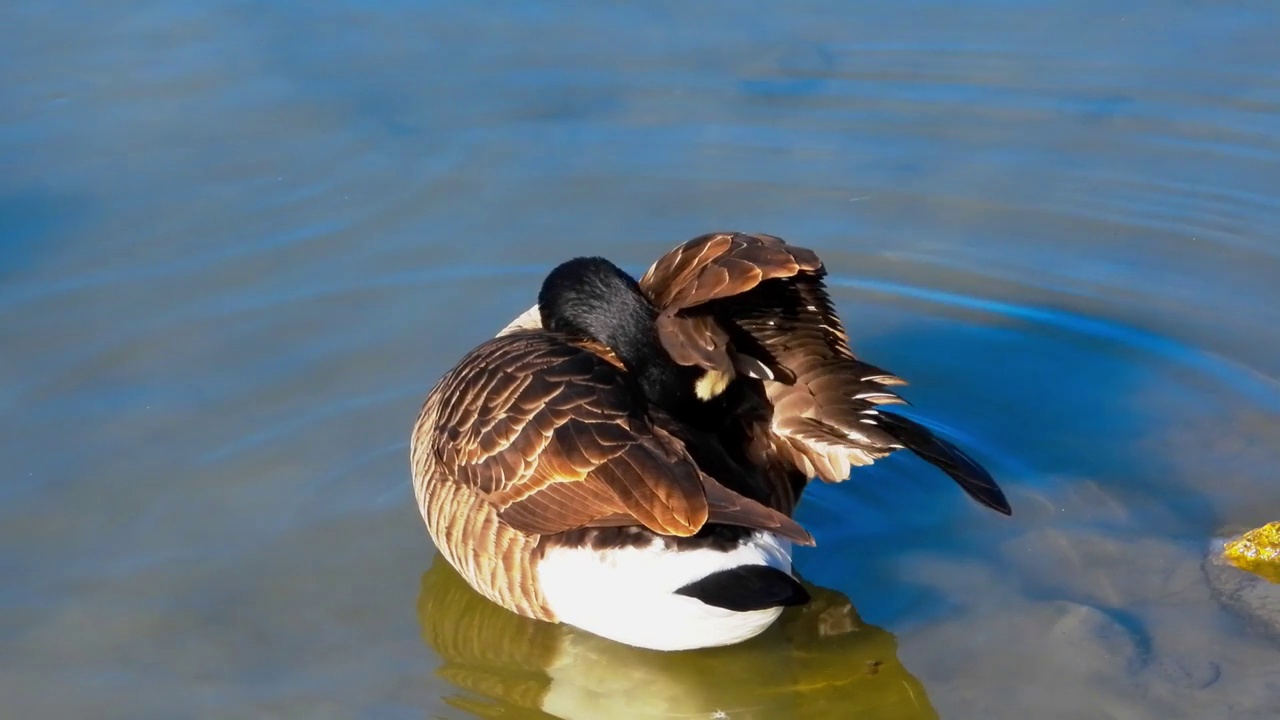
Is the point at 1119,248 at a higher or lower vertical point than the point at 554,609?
higher

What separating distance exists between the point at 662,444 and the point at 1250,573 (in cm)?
211

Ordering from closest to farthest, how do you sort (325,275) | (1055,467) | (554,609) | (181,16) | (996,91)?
(554,609) < (1055,467) < (325,275) < (996,91) < (181,16)

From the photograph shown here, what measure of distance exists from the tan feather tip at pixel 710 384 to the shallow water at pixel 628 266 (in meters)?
0.81

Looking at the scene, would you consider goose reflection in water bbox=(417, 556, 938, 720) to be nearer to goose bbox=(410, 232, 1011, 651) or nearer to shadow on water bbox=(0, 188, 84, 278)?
goose bbox=(410, 232, 1011, 651)

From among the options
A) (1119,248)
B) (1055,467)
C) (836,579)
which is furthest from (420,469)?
(1119,248)

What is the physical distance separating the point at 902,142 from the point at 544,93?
206cm

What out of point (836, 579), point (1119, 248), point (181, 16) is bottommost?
point (836, 579)

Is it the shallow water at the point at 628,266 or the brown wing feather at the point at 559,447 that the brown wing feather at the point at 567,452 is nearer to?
the brown wing feather at the point at 559,447

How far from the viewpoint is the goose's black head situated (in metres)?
4.81

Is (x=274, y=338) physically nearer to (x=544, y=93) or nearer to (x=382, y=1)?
(x=544, y=93)

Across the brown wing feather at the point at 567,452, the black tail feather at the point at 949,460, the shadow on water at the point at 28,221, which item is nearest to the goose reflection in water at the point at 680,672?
the brown wing feather at the point at 567,452

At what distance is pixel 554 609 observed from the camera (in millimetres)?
4738

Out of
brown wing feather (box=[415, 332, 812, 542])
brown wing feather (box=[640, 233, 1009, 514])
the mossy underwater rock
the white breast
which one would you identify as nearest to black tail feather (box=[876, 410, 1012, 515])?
brown wing feather (box=[640, 233, 1009, 514])

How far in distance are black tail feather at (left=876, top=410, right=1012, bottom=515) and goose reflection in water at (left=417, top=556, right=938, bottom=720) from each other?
0.67 meters
